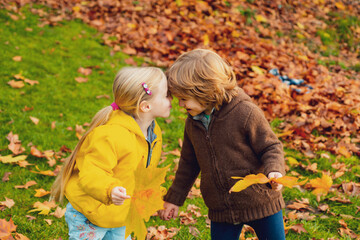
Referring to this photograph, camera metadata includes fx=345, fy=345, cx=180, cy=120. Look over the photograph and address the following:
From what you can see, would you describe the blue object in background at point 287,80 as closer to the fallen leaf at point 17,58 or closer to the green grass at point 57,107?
the green grass at point 57,107

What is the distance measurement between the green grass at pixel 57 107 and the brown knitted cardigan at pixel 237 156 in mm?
1024

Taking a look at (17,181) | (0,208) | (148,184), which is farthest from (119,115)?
(17,181)

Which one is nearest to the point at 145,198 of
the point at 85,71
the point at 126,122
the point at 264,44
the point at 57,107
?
the point at 126,122

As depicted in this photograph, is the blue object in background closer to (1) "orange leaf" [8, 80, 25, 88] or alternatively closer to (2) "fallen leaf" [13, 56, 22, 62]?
(1) "orange leaf" [8, 80, 25, 88]

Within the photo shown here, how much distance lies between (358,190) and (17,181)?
3372 millimetres

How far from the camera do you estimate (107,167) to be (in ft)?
5.95

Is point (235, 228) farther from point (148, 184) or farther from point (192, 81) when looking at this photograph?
point (192, 81)

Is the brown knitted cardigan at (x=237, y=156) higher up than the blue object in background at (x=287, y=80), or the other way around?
the brown knitted cardigan at (x=237, y=156)

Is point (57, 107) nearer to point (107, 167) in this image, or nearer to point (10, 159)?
point (10, 159)

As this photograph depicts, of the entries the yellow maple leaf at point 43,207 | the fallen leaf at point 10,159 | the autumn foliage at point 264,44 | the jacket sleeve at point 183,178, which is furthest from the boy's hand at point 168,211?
the autumn foliage at point 264,44

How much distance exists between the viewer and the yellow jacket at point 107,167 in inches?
69.1

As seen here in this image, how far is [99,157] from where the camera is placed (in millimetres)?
1814

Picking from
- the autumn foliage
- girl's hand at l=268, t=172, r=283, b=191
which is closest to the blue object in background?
the autumn foliage

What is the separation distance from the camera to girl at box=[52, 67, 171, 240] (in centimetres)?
184
